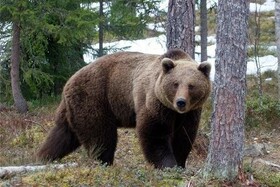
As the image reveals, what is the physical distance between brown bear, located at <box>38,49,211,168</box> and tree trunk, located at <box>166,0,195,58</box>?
127 cm

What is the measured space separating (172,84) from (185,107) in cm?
41

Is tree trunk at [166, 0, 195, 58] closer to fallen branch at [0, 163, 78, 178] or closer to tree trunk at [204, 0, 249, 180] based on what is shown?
tree trunk at [204, 0, 249, 180]

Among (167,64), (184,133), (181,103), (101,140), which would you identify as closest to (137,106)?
(184,133)

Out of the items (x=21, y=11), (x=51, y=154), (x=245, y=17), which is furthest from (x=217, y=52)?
(x=21, y=11)

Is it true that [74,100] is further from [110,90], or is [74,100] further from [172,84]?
[172,84]

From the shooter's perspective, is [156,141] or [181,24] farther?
[181,24]

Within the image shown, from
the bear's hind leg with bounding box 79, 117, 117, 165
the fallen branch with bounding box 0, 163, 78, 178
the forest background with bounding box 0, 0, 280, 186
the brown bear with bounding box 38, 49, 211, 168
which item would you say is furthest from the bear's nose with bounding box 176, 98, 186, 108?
the bear's hind leg with bounding box 79, 117, 117, 165

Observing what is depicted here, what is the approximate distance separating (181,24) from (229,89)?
3.71m

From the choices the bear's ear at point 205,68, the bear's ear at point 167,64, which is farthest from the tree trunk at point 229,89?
the bear's ear at point 167,64

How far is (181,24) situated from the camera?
395 inches

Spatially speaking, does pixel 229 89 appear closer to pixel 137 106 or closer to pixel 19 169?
pixel 137 106

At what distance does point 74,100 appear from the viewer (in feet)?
29.2

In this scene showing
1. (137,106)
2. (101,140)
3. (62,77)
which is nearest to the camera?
(137,106)

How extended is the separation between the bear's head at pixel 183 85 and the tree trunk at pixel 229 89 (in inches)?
25.8
